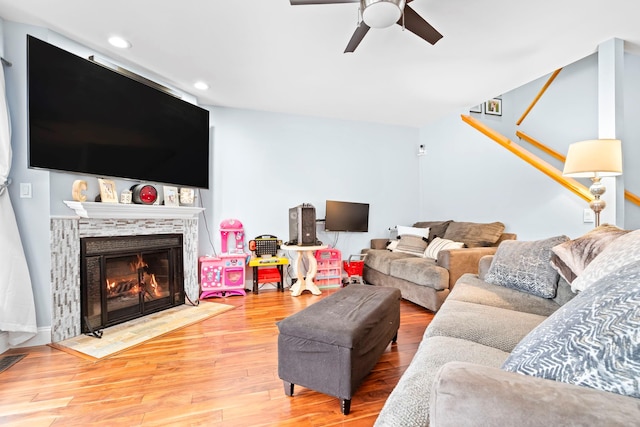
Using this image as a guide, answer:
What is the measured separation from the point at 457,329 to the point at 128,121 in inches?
106

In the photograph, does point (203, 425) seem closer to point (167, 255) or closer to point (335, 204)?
point (167, 255)

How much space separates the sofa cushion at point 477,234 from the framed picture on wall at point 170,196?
342 cm

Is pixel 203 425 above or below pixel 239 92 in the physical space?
below

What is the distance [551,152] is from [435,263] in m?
2.08

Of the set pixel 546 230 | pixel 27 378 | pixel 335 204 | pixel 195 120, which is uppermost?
pixel 195 120

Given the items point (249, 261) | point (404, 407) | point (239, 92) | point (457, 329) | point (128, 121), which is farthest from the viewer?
point (249, 261)

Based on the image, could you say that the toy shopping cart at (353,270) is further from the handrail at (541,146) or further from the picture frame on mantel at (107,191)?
the picture frame on mantel at (107,191)

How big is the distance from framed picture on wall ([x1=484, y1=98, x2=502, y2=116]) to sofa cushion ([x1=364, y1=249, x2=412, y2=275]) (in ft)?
8.13

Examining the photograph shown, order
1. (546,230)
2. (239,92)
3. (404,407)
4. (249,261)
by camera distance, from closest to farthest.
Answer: (404,407), (546,230), (239,92), (249,261)

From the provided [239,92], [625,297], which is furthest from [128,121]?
[625,297]

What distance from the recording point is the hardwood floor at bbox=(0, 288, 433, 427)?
1.42 metres

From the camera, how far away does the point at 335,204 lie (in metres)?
4.16

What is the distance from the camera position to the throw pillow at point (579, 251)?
5.04 feet

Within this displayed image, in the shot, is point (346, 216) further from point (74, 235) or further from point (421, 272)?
point (74, 235)
